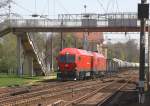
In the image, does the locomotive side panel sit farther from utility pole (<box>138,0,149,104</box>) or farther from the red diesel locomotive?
utility pole (<box>138,0,149,104</box>)

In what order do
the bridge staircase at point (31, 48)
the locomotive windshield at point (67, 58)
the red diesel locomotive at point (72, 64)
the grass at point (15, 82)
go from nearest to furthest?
the grass at point (15, 82) < the red diesel locomotive at point (72, 64) < the locomotive windshield at point (67, 58) < the bridge staircase at point (31, 48)

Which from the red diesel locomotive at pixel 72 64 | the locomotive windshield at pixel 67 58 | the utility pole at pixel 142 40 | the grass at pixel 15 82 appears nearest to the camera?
the utility pole at pixel 142 40

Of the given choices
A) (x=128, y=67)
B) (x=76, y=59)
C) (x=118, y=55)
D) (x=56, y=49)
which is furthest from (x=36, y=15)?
(x=118, y=55)

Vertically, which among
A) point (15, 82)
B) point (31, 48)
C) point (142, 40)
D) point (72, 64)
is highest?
point (142, 40)

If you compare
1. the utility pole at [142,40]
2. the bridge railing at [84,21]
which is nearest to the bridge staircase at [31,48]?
the bridge railing at [84,21]

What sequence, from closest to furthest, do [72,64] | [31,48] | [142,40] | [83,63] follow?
[142,40] < [72,64] < [83,63] < [31,48]

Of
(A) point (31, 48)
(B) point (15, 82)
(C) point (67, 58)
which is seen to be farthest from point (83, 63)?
(A) point (31, 48)

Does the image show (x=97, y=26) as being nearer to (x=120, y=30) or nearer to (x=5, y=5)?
(x=120, y=30)

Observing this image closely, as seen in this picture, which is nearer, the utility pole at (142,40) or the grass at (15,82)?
the utility pole at (142,40)

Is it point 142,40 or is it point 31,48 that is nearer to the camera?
point 142,40

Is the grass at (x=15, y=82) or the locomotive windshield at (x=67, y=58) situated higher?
the locomotive windshield at (x=67, y=58)

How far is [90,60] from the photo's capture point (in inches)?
2445

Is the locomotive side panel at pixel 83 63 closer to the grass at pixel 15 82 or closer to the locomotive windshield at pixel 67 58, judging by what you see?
the locomotive windshield at pixel 67 58

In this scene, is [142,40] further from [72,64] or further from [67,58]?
[67,58]
